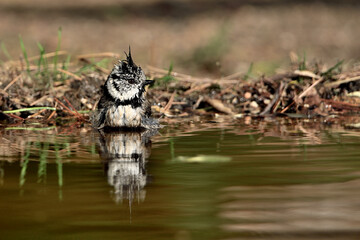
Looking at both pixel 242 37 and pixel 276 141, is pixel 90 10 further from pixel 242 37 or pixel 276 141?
pixel 276 141

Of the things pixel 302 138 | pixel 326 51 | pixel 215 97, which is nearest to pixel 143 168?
pixel 302 138

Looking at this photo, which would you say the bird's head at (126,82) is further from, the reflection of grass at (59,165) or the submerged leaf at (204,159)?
the submerged leaf at (204,159)

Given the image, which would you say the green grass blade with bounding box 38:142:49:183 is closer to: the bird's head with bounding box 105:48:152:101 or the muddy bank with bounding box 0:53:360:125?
the bird's head with bounding box 105:48:152:101

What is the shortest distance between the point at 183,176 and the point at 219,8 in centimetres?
1657

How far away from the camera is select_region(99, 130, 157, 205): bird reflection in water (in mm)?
2639

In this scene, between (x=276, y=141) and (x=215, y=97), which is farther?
(x=215, y=97)

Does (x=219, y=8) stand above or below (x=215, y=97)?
above

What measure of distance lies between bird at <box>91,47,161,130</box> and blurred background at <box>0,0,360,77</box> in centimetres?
749

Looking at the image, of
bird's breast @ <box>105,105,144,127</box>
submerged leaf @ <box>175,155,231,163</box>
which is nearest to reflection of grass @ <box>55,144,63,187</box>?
submerged leaf @ <box>175,155,231,163</box>

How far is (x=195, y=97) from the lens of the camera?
655cm

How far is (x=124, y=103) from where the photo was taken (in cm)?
495

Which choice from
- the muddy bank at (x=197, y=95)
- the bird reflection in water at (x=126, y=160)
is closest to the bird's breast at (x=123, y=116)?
the bird reflection in water at (x=126, y=160)

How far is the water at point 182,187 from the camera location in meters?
2.10

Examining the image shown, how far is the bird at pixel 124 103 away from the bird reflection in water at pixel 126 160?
0.14m
